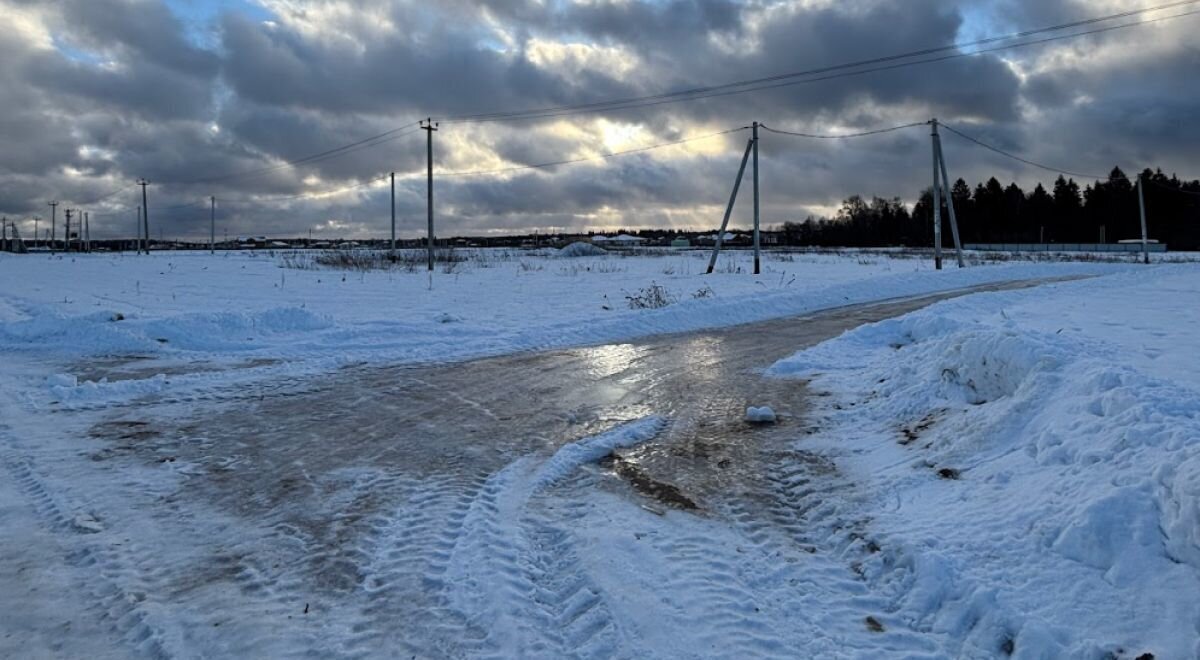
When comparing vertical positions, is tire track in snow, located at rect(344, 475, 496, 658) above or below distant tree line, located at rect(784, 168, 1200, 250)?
below

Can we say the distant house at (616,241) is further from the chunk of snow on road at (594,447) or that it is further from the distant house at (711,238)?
the chunk of snow on road at (594,447)

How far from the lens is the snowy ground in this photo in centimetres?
357

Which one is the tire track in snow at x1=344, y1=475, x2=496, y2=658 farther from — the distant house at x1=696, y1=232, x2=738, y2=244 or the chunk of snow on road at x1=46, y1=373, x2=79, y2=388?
the distant house at x1=696, y1=232, x2=738, y2=244

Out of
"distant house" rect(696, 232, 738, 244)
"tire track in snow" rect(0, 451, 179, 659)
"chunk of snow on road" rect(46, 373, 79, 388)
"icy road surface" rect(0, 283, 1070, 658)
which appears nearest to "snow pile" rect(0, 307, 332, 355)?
"chunk of snow on road" rect(46, 373, 79, 388)

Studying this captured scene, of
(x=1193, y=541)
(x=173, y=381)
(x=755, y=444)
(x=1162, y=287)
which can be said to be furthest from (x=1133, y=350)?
(x=1162, y=287)

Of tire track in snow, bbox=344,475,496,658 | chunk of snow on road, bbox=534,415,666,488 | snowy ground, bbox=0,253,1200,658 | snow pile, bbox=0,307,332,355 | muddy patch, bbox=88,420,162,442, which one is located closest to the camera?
tire track in snow, bbox=344,475,496,658

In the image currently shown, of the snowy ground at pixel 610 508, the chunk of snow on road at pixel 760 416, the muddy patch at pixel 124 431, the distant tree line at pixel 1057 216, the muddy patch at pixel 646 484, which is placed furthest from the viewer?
the distant tree line at pixel 1057 216

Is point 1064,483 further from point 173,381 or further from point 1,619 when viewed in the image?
point 173,381

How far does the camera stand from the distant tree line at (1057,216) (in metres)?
93.0

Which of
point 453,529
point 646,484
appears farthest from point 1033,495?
point 453,529

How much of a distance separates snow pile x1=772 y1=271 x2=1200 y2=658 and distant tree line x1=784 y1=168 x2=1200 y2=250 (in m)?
96.0

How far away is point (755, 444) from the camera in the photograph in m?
6.87

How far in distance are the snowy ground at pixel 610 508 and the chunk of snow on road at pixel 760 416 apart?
254 mm

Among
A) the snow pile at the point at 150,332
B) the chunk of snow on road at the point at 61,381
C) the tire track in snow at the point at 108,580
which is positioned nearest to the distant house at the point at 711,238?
the snow pile at the point at 150,332
